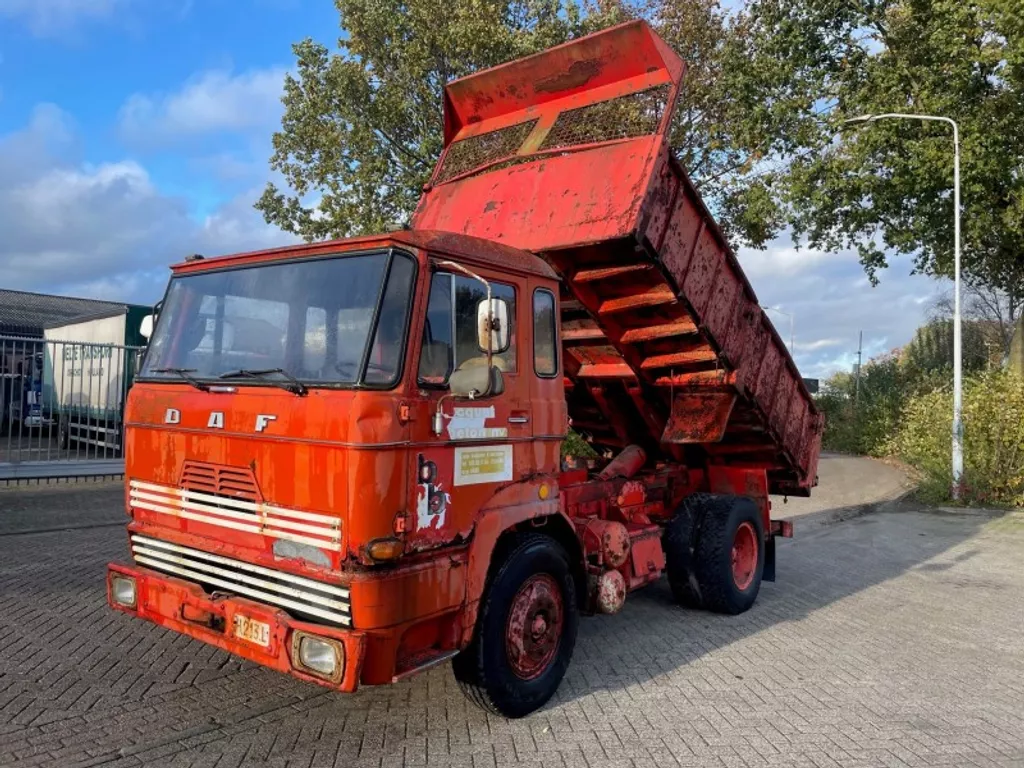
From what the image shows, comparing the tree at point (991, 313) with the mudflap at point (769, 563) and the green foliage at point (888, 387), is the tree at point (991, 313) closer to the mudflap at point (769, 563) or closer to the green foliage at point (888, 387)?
the green foliage at point (888, 387)

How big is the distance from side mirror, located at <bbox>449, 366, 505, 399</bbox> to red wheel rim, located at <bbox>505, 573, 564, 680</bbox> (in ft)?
3.92

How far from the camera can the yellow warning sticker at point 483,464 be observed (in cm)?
393

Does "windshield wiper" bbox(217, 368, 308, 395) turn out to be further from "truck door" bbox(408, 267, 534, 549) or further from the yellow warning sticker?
the yellow warning sticker

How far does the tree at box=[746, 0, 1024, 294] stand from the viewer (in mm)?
14352

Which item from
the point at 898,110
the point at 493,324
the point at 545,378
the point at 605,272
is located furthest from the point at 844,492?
the point at 493,324

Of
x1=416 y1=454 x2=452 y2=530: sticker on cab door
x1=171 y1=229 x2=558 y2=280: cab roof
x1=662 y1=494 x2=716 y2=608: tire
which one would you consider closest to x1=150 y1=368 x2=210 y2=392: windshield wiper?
x1=171 y1=229 x2=558 y2=280: cab roof

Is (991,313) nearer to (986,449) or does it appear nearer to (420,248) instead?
(986,449)

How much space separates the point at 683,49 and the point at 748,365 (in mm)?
12470

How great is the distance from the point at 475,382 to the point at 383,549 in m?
0.90

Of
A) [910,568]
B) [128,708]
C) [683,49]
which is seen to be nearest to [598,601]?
[128,708]

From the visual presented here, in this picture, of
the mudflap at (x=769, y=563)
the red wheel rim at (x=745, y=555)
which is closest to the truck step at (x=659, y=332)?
the red wheel rim at (x=745, y=555)

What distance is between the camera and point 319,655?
3.42 m

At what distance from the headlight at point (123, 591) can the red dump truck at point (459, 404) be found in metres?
0.01

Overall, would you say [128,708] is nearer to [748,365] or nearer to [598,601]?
[598,601]
